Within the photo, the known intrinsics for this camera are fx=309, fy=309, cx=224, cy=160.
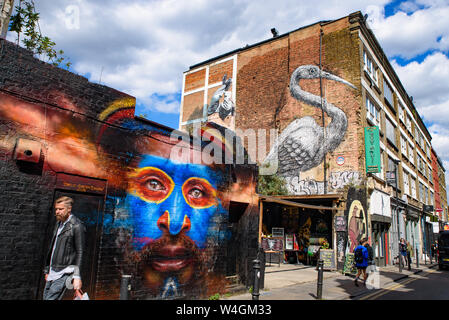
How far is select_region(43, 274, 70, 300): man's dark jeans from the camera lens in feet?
16.3

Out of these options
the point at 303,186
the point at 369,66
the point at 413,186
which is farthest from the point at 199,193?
the point at 413,186

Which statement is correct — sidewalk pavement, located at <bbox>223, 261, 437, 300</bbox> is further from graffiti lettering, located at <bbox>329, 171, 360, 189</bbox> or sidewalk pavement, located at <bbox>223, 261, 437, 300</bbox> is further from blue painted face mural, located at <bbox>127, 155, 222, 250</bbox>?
graffiti lettering, located at <bbox>329, 171, 360, 189</bbox>

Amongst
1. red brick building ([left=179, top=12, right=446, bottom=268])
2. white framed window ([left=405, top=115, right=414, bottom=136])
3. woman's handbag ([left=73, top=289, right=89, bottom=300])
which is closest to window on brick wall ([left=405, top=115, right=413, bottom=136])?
white framed window ([left=405, top=115, right=414, bottom=136])

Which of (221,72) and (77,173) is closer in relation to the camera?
(77,173)

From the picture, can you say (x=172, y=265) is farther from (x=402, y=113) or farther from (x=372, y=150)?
(x=402, y=113)

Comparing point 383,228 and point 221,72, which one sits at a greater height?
point 221,72

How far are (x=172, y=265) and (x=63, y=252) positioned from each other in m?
2.56

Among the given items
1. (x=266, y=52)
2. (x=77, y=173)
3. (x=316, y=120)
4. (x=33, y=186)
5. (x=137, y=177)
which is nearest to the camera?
(x=33, y=186)

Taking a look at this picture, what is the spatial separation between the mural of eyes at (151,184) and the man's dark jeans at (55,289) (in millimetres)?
2063

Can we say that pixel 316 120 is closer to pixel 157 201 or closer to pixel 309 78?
pixel 309 78

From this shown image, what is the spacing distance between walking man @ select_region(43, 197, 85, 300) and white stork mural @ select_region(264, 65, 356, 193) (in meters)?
15.4

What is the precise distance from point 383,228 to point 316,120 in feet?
28.2

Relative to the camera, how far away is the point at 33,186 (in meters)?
4.98
